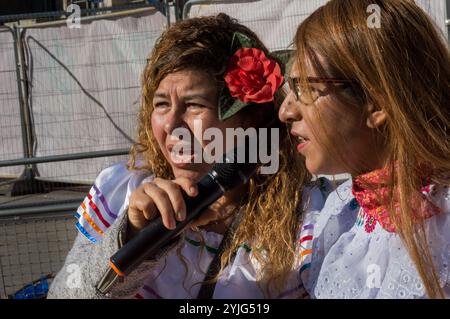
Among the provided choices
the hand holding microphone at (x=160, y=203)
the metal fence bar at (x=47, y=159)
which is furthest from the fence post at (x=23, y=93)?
the hand holding microphone at (x=160, y=203)

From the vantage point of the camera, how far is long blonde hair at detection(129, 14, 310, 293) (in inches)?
69.6

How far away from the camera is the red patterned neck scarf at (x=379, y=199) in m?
1.39

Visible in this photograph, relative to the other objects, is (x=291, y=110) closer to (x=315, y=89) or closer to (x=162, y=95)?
(x=315, y=89)

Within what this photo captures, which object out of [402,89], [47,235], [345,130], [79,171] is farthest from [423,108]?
[79,171]

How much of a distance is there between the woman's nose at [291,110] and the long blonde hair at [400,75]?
0.07 m

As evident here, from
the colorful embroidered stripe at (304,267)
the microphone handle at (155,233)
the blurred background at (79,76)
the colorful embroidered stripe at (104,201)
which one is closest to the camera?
the microphone handle at (155,233)

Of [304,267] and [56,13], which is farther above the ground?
[56,13]

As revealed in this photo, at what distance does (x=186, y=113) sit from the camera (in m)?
1.86

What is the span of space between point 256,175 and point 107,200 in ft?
1.45

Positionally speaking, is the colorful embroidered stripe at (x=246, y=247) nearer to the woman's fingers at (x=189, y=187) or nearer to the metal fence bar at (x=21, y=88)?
the woman's fingers at (x=189, y=187)

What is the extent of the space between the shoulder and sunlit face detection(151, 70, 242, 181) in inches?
6.7

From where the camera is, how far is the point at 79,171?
646 centimetres

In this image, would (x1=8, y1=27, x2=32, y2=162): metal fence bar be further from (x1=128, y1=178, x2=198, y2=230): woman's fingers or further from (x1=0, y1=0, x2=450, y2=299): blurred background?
(x1=128, y1=178, x2=198, y2=230): woman's fingers

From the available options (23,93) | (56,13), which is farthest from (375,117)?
(23,93)
